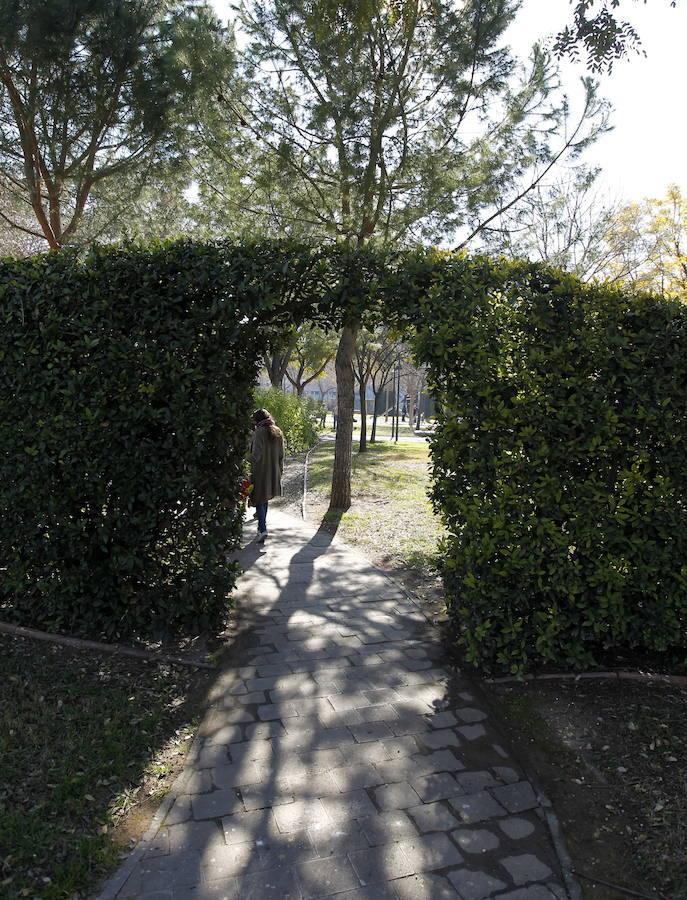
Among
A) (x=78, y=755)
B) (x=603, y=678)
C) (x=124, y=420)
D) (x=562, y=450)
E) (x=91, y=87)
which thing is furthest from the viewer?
(x=91, y=87)

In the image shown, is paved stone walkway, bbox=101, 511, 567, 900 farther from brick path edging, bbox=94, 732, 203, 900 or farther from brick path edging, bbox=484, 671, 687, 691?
brick path edging, bbox=484, 671, 687, 691

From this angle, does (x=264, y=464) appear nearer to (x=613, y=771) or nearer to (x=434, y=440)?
(x=434, y=440)

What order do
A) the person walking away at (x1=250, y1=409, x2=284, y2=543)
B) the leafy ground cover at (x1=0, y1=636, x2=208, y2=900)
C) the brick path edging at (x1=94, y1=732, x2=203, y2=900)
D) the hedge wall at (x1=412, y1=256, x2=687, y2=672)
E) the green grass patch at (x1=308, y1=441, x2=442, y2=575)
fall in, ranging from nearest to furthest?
the brick path edging at (x1=94, y1=732, x2=203, y2=900), the leafy ground cover at (x1=0, y1=636, x2=208, y2=900), the hedge wall at (x1=412, y1=256, x2=687, y2=672), the green grass patch at (x1=308, y1=441, x2=442, y2=575), the person walking away at (x1=250, y1=409, x2=284, y2=543)

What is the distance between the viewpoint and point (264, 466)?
8031mm

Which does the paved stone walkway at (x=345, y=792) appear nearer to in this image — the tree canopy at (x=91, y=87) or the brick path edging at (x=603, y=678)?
the brick path edging at (x=603, y=678)

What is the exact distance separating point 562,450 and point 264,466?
4592 mm

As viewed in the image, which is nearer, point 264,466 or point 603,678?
point 603,678

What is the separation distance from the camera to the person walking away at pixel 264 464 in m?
8.04

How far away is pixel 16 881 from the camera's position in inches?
98.1

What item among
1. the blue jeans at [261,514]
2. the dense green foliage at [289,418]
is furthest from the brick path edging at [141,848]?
the dense green foliage at [289,418]

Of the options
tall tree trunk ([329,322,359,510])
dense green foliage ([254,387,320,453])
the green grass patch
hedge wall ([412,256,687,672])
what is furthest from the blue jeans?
dense green foliage ([254,387,320,453])

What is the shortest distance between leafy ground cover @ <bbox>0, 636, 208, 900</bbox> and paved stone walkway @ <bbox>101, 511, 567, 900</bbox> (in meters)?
0.16

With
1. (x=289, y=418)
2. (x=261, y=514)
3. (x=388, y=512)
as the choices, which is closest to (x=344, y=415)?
(x=388, y=512)

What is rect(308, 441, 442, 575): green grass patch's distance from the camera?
7.88 meters
